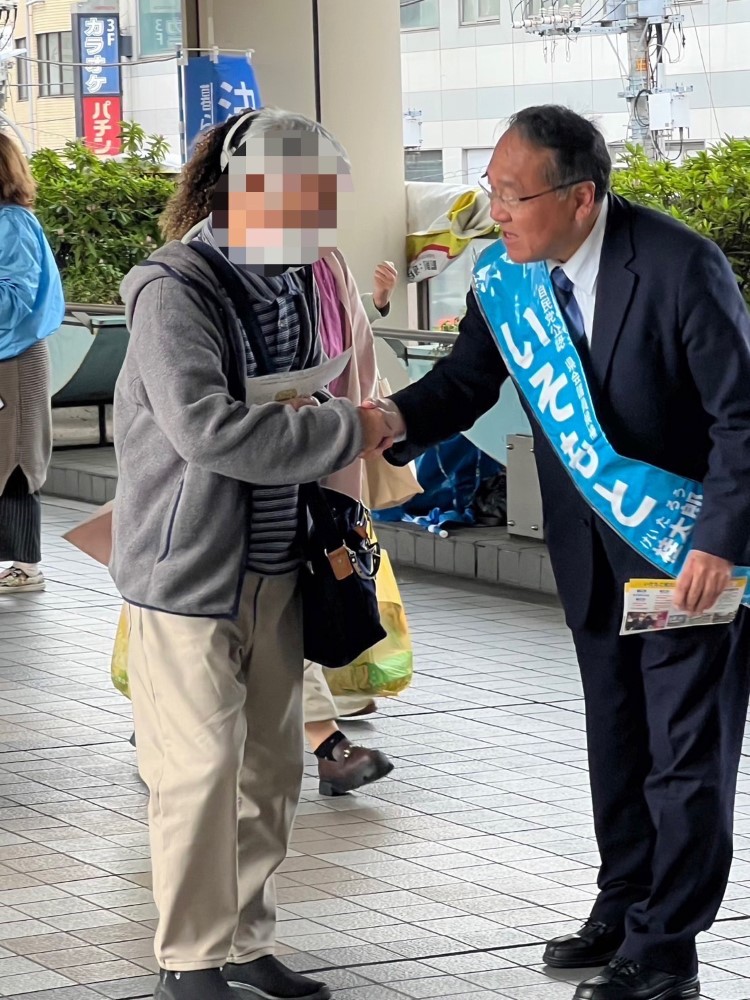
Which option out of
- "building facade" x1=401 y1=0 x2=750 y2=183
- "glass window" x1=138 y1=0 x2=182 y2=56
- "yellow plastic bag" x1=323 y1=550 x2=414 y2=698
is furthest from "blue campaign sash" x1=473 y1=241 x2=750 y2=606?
"building facade" x1=401 y1=0 x2=750 y2=183

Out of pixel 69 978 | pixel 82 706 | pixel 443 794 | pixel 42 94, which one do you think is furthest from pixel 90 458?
pixel 42 94

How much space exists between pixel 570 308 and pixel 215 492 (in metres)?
0.91

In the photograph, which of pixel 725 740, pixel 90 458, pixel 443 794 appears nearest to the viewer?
pixel 725 740

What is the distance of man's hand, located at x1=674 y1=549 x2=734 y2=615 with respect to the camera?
3.55m

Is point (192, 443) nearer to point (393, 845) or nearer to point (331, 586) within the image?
point (331, 586)

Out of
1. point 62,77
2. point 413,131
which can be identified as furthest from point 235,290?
point 62,77

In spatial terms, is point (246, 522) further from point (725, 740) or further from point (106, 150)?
point (106, 150)

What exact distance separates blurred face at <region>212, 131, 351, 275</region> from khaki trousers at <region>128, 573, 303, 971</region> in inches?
26.6

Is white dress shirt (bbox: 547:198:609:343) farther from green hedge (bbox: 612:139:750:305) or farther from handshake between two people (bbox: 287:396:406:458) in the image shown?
green hedge (bbox: 612:139:750:305)

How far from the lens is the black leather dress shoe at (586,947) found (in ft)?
13.0

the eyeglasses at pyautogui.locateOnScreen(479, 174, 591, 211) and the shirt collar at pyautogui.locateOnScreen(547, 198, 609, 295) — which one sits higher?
the eyeglasses at pyautogui.locateOnScreen(479, 174, 591, 211)

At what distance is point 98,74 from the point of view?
786 inches

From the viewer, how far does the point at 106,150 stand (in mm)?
17297

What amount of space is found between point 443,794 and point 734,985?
5.30 ft
